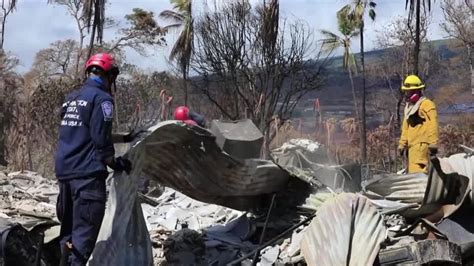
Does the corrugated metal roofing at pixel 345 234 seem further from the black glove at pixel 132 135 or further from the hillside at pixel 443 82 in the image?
the hillside at pixel 443 82

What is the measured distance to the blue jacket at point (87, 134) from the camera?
4500 millimetres

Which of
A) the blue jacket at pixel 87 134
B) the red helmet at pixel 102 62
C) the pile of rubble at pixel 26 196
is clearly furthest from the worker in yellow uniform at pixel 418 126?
the pile of rubble at pixel 26 196

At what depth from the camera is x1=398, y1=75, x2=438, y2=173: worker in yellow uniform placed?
6859 millimetres

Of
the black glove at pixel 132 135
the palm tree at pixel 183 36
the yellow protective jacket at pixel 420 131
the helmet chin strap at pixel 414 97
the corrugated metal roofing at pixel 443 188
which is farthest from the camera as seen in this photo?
the palm tree at pixel 183 36

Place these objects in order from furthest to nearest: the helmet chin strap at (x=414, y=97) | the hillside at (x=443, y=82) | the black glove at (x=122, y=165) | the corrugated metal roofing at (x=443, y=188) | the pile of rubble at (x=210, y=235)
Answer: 1. the hillside at (x=443, y=82)
2. the helmet chin strap at (x=414, y=97)
3. the pile of rubble at (x=210, y=235)
4. the corrugated metal roofing at (x=443, y=188)
5. the black glove at (x=122, y=165)

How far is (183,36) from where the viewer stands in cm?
2427

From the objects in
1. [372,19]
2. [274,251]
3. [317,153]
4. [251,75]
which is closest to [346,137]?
[372,19]

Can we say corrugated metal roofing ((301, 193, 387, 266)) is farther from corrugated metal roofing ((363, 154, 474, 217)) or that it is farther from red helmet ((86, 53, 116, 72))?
red helmet ((86, 53, 116, 72))

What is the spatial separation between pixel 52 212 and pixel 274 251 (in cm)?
330

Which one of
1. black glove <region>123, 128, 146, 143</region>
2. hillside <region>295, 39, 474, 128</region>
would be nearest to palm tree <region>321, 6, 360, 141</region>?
hillside <region>295, 39, 474, 128</region>

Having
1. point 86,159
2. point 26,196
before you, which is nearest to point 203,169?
point 86,159

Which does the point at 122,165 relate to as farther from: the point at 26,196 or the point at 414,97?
the point at 26,196

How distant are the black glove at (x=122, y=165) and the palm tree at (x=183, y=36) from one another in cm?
1892

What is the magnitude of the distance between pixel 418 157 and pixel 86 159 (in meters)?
3.67
